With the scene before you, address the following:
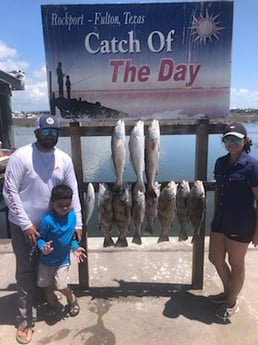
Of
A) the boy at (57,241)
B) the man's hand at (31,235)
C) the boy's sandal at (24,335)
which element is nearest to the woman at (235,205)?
the boy at (57,241)

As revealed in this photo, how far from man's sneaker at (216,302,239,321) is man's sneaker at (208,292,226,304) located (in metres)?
0.13

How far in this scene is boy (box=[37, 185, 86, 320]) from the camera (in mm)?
2814

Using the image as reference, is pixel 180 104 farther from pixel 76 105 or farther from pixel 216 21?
pixel 76 105

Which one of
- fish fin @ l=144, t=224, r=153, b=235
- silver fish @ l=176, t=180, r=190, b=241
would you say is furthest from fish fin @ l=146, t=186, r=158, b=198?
fish fin @ l=144, t=224, r=153, b=235

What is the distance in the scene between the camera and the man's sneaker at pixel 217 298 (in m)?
3.40

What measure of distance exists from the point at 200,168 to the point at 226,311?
147cm

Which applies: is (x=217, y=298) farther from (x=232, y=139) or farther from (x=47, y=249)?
(x=47, y=249)

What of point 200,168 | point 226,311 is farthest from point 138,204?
point 226,311

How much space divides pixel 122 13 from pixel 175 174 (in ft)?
37.3

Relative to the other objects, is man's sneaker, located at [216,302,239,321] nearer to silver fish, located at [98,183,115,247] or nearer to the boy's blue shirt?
silver fish, located at [98,183,115,247]

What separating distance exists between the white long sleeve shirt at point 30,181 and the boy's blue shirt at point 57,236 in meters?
0.09

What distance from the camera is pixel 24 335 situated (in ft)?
9.54

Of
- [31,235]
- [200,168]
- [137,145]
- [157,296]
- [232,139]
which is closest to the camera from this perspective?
[31,235]

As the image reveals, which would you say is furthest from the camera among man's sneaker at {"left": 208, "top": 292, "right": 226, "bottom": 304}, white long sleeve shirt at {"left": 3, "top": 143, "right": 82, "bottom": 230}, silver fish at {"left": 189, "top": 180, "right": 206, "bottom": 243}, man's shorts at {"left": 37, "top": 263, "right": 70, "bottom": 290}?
man's sneaker at {"left": 208, "top": 292, "right": 226, "bottom": 304}
